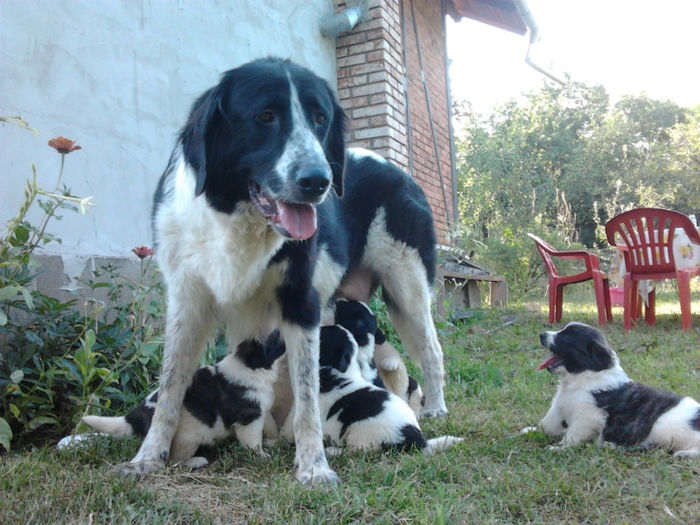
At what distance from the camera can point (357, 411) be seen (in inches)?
104

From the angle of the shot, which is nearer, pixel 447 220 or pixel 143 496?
pixel 143 496

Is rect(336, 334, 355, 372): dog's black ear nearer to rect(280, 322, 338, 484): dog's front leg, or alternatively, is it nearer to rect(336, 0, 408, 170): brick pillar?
Result: rect(280, 322, 338, 484): dog's front leg

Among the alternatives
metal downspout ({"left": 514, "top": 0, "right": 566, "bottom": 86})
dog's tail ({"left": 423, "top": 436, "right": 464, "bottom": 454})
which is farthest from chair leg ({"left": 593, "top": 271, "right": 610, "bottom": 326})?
dog's tail ({"left": 423, "top": 436, "right": 464, "bottom": 454})

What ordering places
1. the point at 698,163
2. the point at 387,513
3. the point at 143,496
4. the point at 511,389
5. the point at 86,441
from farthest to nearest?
the point at 698,163
the point at 511,389
the point at 86,441
the point at 143,496
the point at 387,513

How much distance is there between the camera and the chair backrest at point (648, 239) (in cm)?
707

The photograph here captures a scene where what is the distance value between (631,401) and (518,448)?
545 mm

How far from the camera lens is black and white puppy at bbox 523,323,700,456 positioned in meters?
2.42

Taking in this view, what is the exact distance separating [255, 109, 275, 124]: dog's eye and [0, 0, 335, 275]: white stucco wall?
1.85 metres

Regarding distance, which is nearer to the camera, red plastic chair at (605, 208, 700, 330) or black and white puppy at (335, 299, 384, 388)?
black and white puppy at (335, 299, 384, 388)

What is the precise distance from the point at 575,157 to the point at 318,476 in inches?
1167

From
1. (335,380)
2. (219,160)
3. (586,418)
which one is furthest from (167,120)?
(586,418)

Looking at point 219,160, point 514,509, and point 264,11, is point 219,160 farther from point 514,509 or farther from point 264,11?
point 264,11

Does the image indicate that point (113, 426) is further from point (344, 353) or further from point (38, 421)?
point (344, 353)

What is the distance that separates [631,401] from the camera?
2572mm
